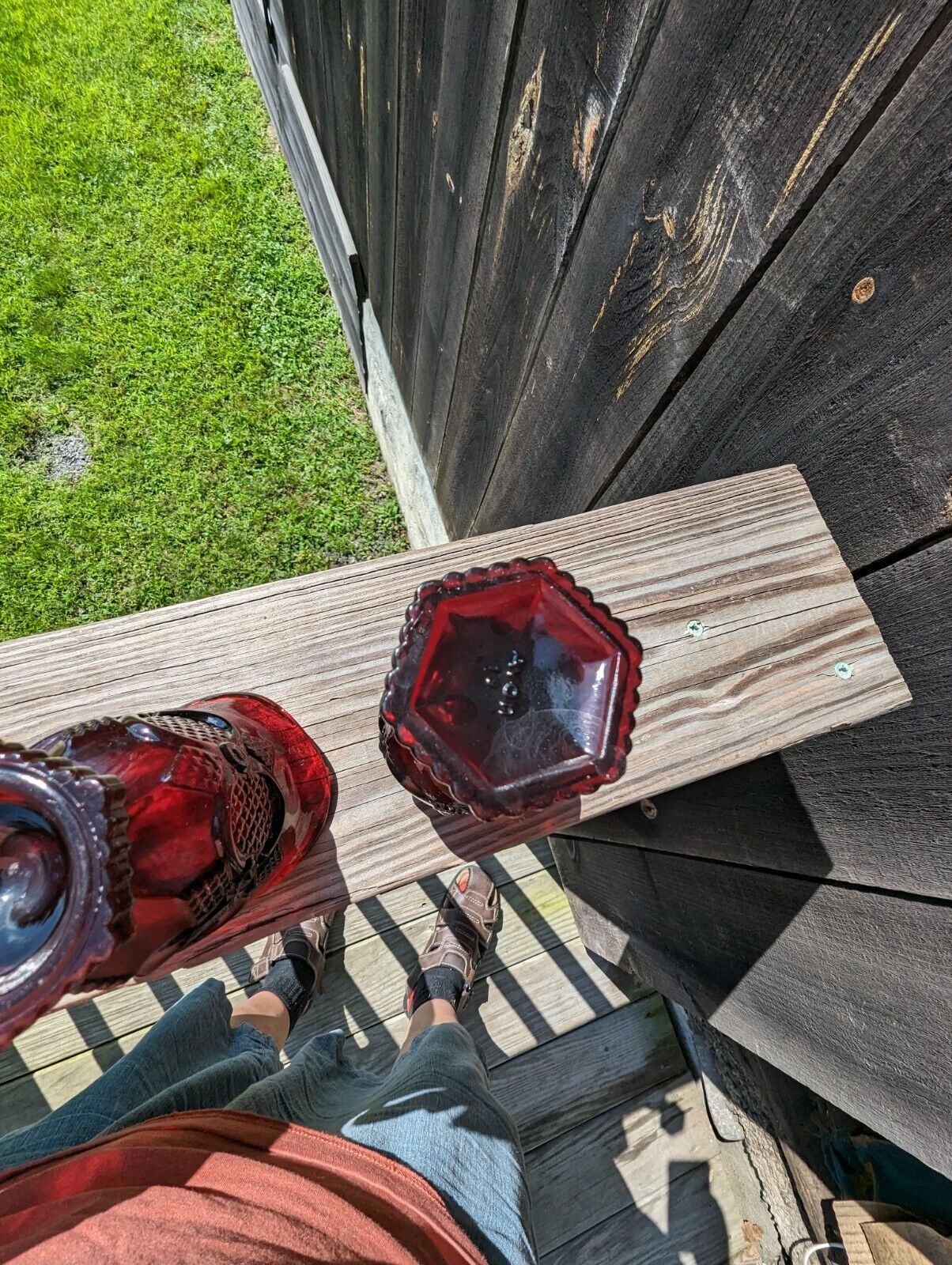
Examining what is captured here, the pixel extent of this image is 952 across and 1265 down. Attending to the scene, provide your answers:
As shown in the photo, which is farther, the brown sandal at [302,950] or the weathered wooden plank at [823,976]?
the brown sandal at [302,950]

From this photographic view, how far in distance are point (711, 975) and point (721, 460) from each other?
1265 mm

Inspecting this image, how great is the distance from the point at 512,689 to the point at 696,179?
678 millimetres

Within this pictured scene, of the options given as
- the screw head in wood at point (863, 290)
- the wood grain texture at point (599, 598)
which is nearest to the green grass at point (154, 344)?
the wood grain texture at point (599, 598)

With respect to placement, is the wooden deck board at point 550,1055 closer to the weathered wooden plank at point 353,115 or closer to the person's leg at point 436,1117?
the person's leg at point 436,1117

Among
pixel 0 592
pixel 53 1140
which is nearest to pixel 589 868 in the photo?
pixel 53 1140

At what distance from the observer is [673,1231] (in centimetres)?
213

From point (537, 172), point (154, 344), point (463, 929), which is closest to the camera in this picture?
point (537, 172)

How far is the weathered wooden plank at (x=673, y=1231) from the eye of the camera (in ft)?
6.80

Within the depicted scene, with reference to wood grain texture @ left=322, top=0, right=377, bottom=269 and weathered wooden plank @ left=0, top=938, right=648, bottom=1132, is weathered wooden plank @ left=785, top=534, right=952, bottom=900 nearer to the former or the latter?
weathered wooden plank @ left=0, top=938, right=648, bottom=1132

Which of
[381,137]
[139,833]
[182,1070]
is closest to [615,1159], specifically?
[182,1070]

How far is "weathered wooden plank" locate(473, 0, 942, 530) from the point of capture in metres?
0.61

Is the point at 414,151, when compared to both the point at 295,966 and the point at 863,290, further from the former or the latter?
the point at 295,966

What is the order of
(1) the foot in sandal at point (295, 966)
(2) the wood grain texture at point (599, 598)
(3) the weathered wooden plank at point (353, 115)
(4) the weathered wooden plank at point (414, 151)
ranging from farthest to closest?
(1) the foot in sandal at point (295, 966) < (3) the weathered wooden plank at point (353, 115) < (4) the weathered wooden plank at point (414, 151) < (2) the wood grain texture at point (599, 598)

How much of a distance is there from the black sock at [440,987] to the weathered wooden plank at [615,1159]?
56 cm
